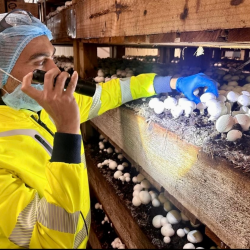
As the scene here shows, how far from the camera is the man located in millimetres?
794

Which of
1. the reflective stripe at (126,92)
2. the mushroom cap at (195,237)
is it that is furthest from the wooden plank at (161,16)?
the mushroom cap at (195,237)

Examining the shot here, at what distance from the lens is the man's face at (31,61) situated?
3.58ft

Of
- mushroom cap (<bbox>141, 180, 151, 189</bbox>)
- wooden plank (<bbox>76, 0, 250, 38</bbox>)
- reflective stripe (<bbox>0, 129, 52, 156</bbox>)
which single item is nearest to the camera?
wooden plank (<bbox>76, 0, 250, 38</bbox>)

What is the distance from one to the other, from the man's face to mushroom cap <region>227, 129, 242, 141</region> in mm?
805

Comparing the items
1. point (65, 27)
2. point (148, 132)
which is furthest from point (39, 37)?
point (65, 27)

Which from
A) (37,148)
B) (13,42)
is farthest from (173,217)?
(13,42)

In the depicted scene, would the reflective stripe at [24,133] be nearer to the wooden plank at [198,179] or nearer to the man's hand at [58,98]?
the man's hand at [58,98]

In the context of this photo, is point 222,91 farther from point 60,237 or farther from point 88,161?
point 88,161

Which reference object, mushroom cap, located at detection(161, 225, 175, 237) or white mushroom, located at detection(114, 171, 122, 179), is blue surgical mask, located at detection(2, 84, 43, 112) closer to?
mushroom cap, located at detection(161, 225, 175, 237)

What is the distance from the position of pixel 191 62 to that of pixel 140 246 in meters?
1.90

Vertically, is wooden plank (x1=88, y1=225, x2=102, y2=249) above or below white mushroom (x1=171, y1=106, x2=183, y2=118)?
below

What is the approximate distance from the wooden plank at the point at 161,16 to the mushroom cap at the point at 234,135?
1.14 feet

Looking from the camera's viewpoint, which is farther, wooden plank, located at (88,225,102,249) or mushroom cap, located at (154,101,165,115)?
wooden plank, located at (88,225,102,249)

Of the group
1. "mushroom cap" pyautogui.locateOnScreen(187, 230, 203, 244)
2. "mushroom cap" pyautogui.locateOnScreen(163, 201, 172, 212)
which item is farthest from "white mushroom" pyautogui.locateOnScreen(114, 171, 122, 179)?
"mushroom cap" pyautogui.locateOnScreen(187, 230, 203, 244)
